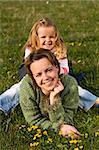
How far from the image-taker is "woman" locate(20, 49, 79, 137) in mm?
4555

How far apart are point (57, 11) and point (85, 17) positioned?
91cm

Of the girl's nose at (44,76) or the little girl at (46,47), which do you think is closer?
the girl's nose at (44,76)

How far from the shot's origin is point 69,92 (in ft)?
15.6

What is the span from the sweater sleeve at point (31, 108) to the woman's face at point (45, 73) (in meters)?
0.15

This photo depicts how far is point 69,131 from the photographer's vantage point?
452cm

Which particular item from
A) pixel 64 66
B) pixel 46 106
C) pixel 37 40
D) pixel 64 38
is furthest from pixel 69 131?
pixel 64 38

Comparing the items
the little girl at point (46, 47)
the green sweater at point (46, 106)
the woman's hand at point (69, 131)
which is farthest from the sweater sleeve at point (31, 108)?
the little girl at point (46, 47)

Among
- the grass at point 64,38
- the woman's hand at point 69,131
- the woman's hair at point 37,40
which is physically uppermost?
the woman's hair at point 37,40

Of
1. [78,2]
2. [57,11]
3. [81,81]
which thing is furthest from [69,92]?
[78,2]

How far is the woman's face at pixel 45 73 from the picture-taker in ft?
14.9

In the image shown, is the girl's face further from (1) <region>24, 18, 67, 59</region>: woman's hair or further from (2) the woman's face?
(2) the woman's face

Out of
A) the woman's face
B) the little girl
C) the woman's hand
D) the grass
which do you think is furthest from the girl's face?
the woman's hand

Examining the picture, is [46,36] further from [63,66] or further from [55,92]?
[55,92]

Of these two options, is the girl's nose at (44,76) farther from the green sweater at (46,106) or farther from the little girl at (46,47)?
the little girl at (46,47)
